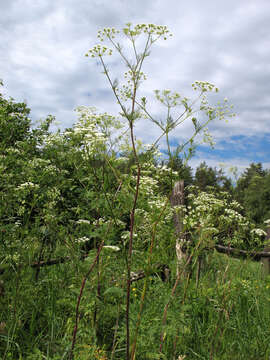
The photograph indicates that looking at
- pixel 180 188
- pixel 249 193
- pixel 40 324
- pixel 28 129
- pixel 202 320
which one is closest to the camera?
pixel 40 324

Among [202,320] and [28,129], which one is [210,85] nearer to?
[202,320]

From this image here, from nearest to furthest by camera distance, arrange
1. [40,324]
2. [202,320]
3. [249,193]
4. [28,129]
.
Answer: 1. [40,324]
2. [202,320]
3. [28,129]
4. [249,193]

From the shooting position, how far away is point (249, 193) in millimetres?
31906

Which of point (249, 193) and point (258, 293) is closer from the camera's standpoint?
point (258, 293)

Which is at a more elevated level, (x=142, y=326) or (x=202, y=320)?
(x=142, y=326)

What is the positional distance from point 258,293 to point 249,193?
92.9 ft

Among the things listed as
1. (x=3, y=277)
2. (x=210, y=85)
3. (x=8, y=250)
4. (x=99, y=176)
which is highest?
(x=210, y=85)

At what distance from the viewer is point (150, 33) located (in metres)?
2.93

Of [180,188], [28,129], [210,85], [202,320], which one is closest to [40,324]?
[202,320]

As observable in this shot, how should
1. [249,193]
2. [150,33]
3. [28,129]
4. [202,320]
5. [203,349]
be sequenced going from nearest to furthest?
[150,33] → [203,349] → [202,320] → [28,129] → [249,193]

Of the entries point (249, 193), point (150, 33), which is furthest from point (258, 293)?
point (249, 193)

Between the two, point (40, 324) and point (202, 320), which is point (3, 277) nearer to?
point (40, 324)

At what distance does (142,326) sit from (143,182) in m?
1.47

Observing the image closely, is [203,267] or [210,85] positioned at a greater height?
[210,85]
